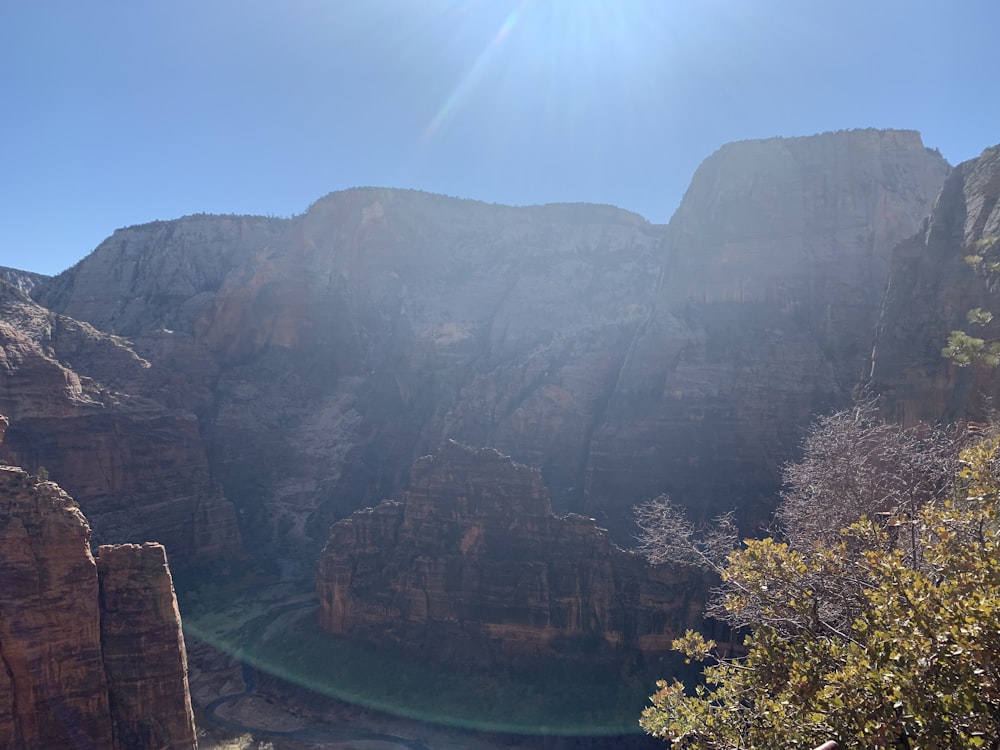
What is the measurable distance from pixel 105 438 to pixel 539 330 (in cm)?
4471

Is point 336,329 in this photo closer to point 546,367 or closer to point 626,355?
point 546,367

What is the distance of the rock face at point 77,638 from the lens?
66.4 feet

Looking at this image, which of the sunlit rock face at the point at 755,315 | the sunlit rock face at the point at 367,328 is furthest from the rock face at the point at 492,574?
the sunlit rock face at the point at 367,328

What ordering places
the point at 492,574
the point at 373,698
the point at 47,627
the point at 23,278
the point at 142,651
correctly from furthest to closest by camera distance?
the point at 23,278
the point at 492,574
the point at 373,698
the point at 142,651
the point at 47,627

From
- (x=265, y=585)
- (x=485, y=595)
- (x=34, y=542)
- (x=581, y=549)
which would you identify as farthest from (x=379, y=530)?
(x=34, y=542)

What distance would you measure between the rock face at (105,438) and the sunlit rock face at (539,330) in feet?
10.2

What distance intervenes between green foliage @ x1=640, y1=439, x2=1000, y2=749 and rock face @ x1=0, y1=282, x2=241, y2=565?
4506 centimetres

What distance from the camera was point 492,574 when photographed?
39219mm

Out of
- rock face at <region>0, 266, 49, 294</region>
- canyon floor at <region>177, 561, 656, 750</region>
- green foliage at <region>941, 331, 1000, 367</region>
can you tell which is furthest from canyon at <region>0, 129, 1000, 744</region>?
rock face at <region>0, 266, 49, 294</region>

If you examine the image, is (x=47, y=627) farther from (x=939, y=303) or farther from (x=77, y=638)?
(x=939, y=303)

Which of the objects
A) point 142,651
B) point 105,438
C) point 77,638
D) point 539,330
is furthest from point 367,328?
point 77,638

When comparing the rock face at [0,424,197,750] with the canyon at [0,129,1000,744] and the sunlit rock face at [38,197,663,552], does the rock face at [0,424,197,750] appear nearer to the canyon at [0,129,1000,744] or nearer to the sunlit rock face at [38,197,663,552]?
the canyon at [0,129,1000,744]

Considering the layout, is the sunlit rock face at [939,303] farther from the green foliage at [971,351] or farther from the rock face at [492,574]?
the rock face at [492,574]

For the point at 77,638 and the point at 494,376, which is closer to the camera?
the point at 77,638
